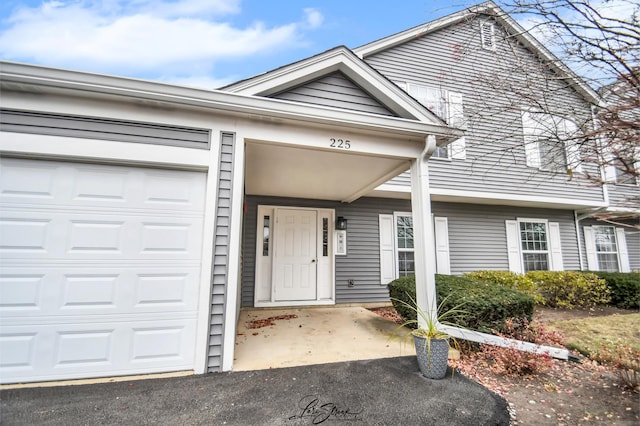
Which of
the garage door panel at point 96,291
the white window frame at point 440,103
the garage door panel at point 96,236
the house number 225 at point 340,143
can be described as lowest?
the garage door panel at point 96,291

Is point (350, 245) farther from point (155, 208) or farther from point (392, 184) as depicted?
point (155, 208)

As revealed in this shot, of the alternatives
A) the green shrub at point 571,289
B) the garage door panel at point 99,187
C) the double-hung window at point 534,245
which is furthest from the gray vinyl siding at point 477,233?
the garage door panel at point 99,187

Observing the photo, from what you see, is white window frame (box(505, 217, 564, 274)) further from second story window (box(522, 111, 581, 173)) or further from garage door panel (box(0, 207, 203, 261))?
garage door panel (box(0, 207, 203, 261))

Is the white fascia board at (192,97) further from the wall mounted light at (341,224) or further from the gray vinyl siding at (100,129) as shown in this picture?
the wall mounted light at (341,224)

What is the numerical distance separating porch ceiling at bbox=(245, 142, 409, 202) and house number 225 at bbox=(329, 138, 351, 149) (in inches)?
3.6

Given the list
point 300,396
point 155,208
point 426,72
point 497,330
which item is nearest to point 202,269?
point 155,208

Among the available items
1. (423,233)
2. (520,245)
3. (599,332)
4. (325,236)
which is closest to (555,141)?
(423,233)

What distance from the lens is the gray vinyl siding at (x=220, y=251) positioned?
2.74m

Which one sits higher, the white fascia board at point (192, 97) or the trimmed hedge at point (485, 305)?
the white fascia board at point (192, 97)

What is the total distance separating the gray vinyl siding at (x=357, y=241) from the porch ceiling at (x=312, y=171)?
1.12ft

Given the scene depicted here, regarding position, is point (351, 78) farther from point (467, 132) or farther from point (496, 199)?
point (496, 199)

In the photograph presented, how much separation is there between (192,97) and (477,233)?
7092 mm

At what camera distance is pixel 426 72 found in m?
7.17

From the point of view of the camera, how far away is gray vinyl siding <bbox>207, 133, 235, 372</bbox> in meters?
2.74
